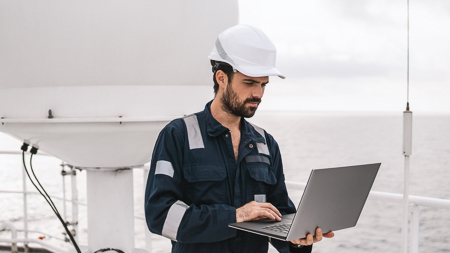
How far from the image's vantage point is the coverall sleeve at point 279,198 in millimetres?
1639

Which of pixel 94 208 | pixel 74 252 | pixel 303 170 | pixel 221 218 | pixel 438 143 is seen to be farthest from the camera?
pixel 438 143

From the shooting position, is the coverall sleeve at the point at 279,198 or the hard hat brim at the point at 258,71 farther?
the coverall sleeve at the point at 279,198

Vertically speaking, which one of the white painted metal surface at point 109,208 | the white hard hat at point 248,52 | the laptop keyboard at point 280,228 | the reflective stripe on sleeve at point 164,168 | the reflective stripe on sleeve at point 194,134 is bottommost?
the white painted metal surface at point 109,208

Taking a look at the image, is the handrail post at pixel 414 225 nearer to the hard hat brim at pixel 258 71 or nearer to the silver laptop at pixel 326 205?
the silver laptop at pixel 326 205

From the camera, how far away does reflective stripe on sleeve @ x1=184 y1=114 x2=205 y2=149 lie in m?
1.53

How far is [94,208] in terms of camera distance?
8.91ft

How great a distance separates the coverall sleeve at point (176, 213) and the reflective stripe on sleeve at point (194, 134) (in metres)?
0.08

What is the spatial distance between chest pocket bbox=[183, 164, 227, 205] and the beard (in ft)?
0.64

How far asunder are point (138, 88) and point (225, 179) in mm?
959

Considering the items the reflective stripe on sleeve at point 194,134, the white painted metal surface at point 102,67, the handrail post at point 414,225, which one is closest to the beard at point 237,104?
the reflective stripe on sleeve at point 194,134

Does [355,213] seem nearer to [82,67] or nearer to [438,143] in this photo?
[82,67]

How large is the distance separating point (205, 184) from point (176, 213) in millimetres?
152

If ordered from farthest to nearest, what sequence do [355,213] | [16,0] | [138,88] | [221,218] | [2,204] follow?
1. [2,204]
2. [138,88]
3. [16,0]
4. [355,213]
5. [221,218]

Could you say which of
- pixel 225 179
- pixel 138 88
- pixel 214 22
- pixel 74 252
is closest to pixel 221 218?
pixel 225 179
